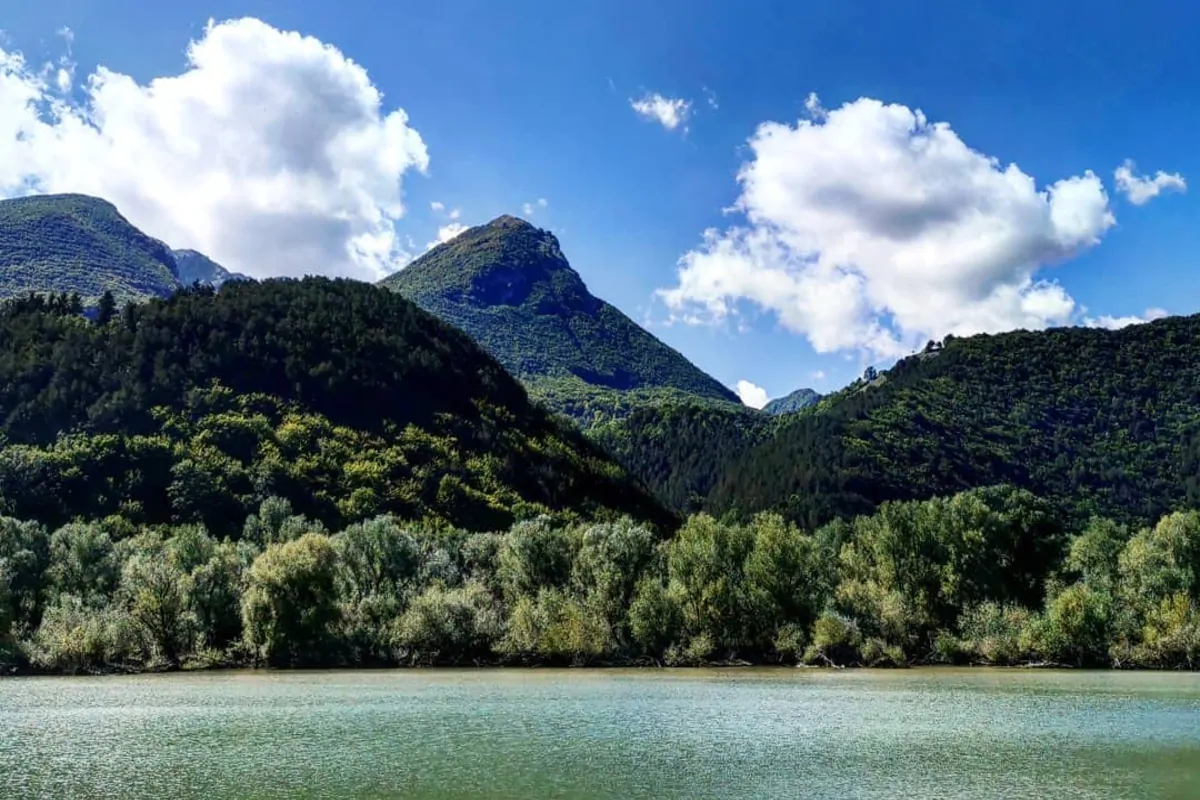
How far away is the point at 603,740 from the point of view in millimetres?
41250

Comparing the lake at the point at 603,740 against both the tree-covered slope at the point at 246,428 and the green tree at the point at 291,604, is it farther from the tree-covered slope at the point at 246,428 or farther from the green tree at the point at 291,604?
the tree-covered slope at the point at 246,428

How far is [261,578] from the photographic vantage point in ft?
275

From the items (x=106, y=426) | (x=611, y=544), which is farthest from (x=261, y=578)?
(x=106, y=426)

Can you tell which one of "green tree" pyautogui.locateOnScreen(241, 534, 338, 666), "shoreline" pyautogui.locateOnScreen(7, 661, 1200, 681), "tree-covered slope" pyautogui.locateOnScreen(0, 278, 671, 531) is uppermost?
"tree-covered slope" pyautogui.locateOnScreen(0, 278, 671, 531)

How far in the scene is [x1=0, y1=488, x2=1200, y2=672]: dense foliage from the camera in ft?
274

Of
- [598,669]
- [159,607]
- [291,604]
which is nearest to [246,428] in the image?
[159,607]

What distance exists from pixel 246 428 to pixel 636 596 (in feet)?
296

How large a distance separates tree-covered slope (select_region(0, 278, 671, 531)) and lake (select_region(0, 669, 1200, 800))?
2924 inches

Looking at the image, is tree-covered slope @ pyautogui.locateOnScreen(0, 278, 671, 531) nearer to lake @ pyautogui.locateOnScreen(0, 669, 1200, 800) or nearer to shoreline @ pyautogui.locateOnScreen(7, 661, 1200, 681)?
shoreline @ pyautogui.locateOnScreen(7, 661, 1200, 681)

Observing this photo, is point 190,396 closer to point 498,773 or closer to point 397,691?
point 397,691

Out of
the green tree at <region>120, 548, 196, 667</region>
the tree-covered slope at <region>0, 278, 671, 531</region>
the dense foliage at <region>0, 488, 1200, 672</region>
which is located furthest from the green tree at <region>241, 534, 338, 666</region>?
the tree-covered slope at <region>0, 278, 671, 531</region>

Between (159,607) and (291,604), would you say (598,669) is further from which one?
(159,607)

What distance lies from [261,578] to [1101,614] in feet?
234

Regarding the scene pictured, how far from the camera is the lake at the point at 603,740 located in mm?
31438
